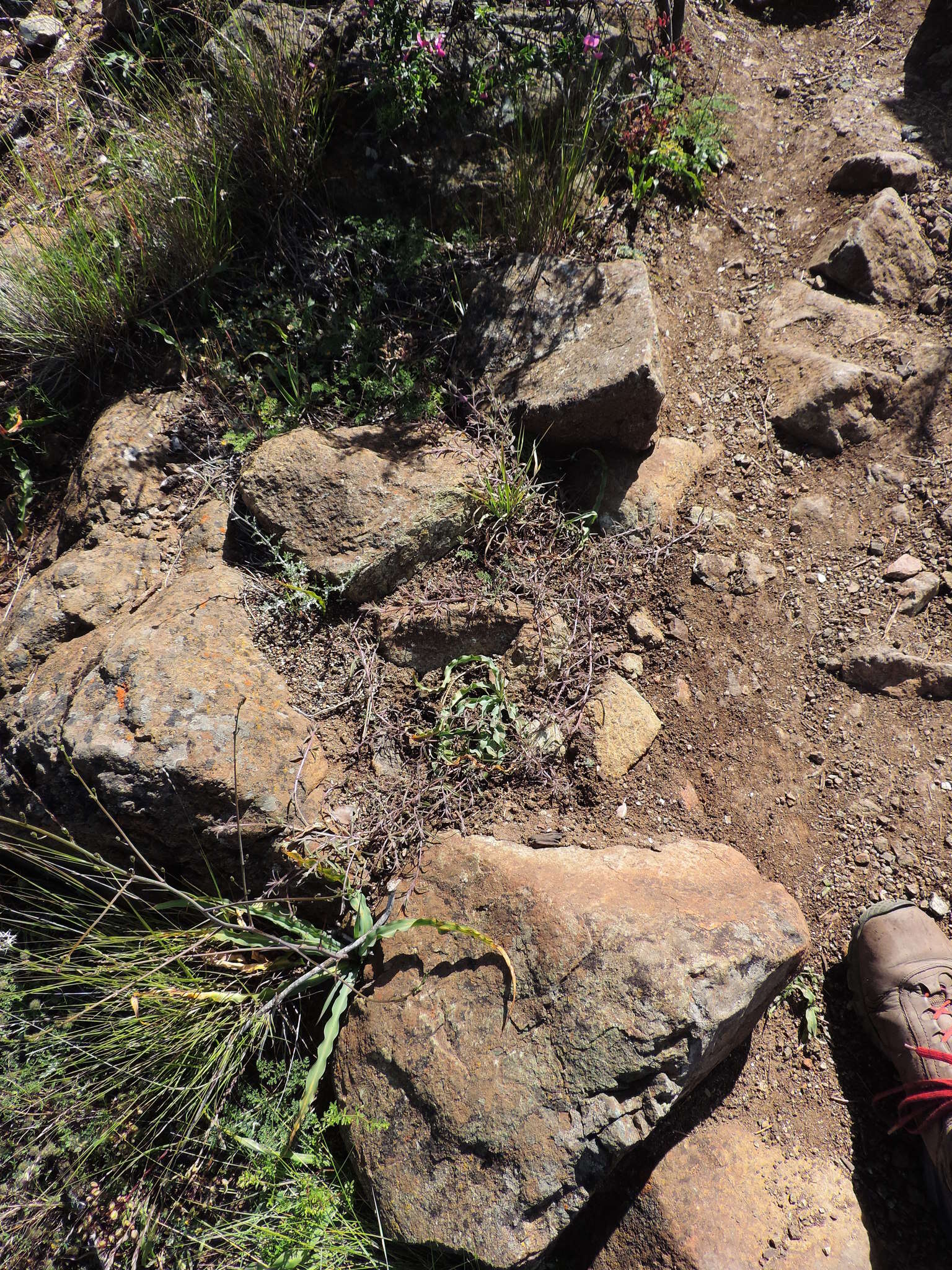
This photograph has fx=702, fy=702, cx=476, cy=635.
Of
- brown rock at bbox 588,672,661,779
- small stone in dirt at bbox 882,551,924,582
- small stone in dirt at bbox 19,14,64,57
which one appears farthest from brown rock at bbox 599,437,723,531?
small stone in dirt at bbox 19,14,64,57

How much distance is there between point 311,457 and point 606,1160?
7.89 feet

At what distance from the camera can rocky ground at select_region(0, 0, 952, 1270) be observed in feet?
6.43

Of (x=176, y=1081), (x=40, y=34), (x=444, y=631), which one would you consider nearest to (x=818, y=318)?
(x=444, y=631)

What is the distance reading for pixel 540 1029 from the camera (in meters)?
1.95

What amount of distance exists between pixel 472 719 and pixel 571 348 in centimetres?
153

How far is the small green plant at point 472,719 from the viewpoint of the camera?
2.52m

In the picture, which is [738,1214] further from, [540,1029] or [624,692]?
[624,692]

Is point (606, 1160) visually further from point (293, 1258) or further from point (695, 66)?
point (695, 66)

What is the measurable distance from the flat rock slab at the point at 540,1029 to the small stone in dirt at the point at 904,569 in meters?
1.27

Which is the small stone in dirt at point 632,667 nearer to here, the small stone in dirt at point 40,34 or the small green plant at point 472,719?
the small green plant at point 472,719

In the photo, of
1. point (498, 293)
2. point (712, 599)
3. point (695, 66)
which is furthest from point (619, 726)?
point (695, 66)

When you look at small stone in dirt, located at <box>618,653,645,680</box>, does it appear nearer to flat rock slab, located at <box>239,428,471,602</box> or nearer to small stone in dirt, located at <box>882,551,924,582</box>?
flat rock slab, located at <box>239,428,471,602</box>

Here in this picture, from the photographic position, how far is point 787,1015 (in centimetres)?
229

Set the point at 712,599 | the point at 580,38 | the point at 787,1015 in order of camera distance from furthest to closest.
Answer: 1. the point at 580,38
2. the point at 712,599
3. the point at 787,1015
